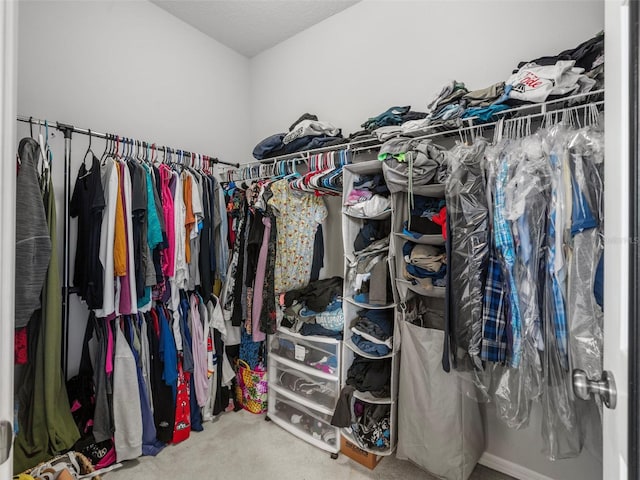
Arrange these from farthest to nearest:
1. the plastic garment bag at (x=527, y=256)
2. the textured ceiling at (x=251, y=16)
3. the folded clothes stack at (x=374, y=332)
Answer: the textured ceiling at (x=251, y=16)
the folded clothes stack at (x=374, y=332)
the plastic garment bag at (x=527, y=256)

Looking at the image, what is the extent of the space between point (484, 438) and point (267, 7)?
130 inches

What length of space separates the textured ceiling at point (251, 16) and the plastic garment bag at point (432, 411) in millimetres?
2410

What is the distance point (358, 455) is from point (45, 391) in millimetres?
1712

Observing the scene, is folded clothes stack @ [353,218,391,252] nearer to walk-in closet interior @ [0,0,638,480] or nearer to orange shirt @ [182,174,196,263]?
walk-in closet interior @ [0,0,638,480]

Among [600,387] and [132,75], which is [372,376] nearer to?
[600,387]

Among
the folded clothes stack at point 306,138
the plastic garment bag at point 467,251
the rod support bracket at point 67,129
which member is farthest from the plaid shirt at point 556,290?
the rod support bracket at point 67,129

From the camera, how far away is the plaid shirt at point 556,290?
3.58 feet

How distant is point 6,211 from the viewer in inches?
21.4

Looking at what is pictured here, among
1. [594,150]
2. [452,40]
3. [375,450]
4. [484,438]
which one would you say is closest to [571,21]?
[452,40]

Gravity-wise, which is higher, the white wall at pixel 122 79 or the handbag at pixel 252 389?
the white wall at pixel 122 79

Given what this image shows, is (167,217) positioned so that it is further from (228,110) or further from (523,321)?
(523,321)

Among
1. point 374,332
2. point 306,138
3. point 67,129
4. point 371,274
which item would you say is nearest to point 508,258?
point 371,274

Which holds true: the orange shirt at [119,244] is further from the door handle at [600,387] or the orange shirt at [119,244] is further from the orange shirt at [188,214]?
the door handle at [600,387]

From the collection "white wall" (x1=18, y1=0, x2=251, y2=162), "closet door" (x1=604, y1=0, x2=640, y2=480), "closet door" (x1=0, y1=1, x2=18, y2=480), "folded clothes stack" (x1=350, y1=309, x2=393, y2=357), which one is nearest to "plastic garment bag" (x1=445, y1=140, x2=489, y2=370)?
"folded clothes stack" (x1=350, y1=309, x2=393, y2=357)
